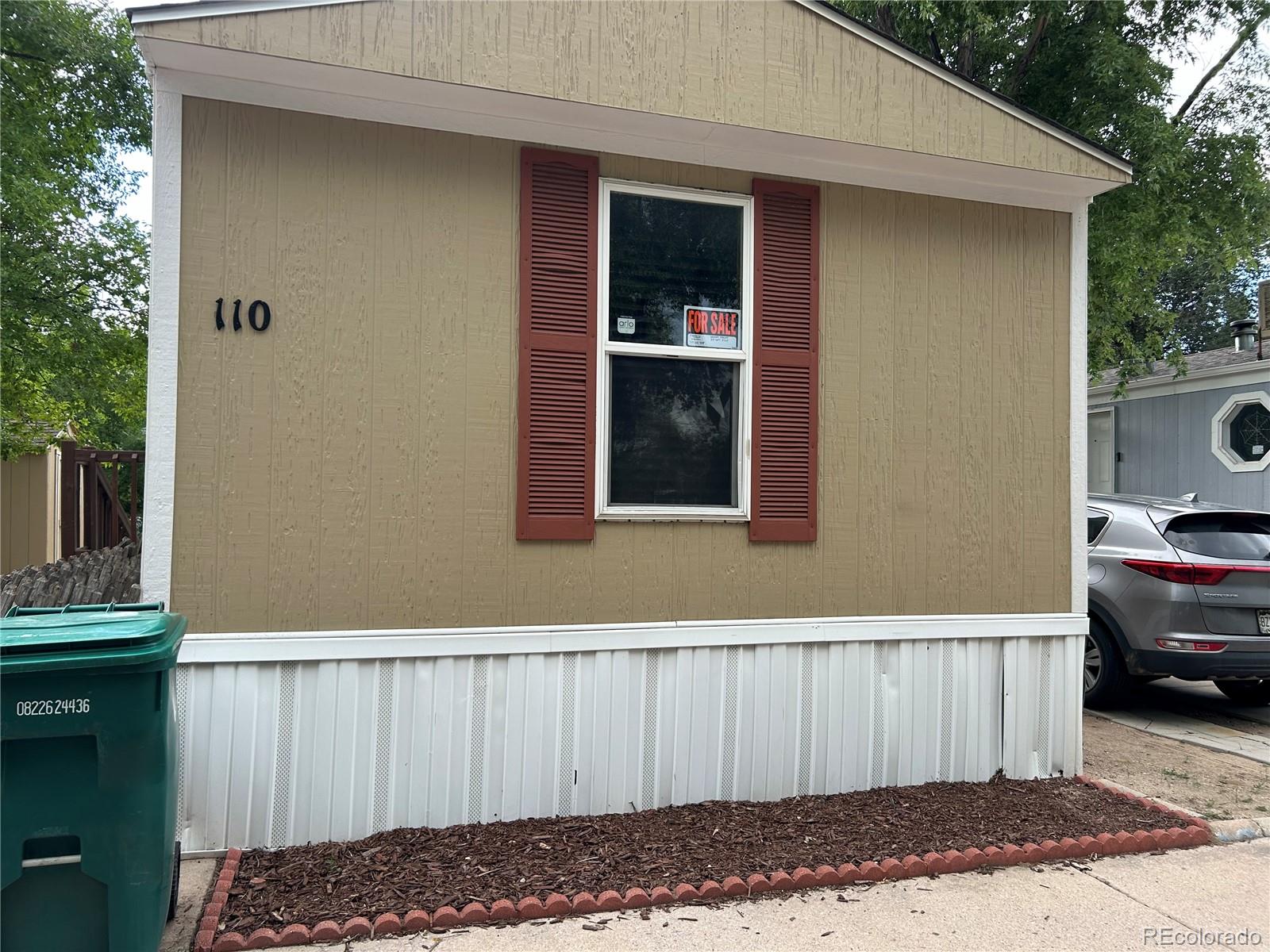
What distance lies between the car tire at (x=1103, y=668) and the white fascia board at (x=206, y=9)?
602 centimetres

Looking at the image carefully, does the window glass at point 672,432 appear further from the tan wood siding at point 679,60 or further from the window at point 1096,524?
the window at point 1096,524

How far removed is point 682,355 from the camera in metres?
4.10

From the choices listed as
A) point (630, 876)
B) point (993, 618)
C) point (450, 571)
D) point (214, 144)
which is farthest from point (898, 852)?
point (214, 144)

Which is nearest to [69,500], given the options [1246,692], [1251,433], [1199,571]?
[1199,571]

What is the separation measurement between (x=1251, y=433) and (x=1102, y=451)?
2.27 meters

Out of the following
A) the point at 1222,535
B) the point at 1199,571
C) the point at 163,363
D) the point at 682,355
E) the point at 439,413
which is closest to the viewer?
the point at 163,363

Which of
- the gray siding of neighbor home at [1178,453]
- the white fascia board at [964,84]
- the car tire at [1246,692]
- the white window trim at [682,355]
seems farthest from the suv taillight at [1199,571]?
the gray siding of neighbor home at [1178,453]

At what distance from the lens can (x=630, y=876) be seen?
11.1ft

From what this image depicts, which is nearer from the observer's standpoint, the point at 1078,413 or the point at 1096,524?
the point at 1078,413

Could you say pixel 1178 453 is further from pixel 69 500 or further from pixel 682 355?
pixel 69 500

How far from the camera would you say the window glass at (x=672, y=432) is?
13.3 ft

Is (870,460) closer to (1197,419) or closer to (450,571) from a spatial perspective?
(450,571)

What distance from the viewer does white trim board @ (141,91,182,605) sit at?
3.44 metres

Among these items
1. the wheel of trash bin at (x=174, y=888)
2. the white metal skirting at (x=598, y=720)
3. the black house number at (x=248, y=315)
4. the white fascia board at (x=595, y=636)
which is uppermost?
the black house number at (x=248, y=315)
